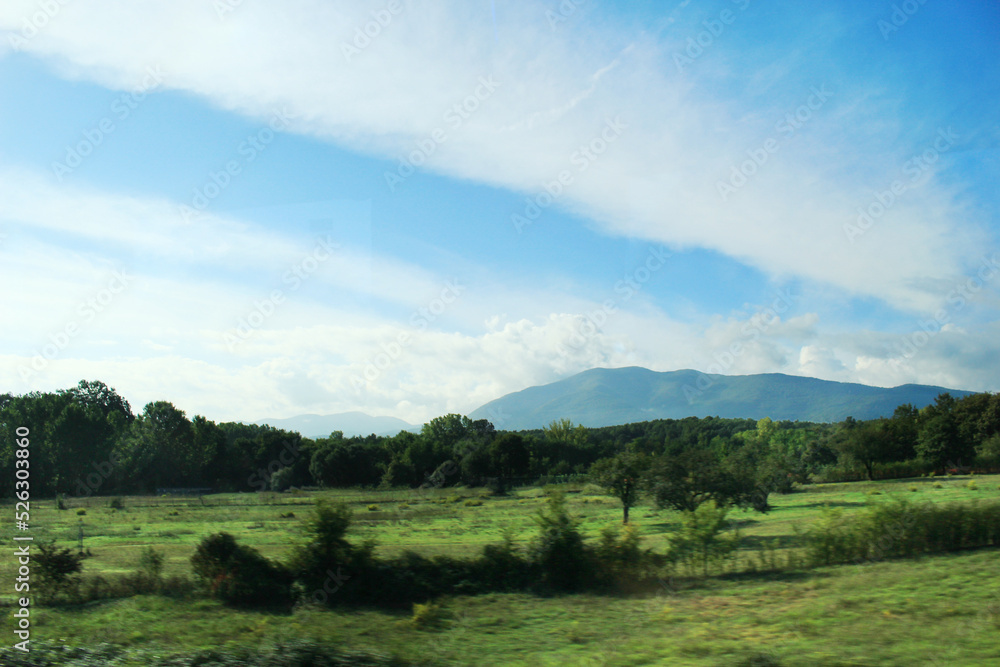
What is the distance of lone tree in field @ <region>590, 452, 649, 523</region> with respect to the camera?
32344 millimetres

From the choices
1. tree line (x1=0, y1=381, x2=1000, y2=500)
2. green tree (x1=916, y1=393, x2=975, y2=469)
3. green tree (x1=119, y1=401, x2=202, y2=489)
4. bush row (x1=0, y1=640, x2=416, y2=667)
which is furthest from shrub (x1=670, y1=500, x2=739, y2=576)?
green tree (x1=119, y1=401, x2=202, y2=489)

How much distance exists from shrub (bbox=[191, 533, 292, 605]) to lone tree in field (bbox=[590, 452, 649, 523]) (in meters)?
21.9

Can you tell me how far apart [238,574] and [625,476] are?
23.0m

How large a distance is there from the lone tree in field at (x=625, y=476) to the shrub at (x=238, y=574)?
21.9 metres

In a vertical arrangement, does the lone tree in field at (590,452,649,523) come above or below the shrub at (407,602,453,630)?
above

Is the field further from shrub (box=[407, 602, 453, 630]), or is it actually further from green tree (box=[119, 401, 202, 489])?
green tree (box=[119, 401, 202, 489])

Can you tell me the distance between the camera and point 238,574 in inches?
553

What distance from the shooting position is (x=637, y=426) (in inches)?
5630

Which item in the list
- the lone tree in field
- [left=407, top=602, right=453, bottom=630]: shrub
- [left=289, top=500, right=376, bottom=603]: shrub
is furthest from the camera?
the lone tree in field

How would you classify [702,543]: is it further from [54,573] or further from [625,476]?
[625,476]

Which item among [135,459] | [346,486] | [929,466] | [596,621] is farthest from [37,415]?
[929,466]

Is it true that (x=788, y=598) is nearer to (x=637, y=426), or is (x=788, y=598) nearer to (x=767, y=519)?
(x=767, y=519)

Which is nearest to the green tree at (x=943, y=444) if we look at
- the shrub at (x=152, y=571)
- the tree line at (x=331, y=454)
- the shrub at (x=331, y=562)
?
the tree line at (x=331, y=454)

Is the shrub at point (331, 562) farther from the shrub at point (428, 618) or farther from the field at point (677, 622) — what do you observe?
the shrub at point (428, 618)
